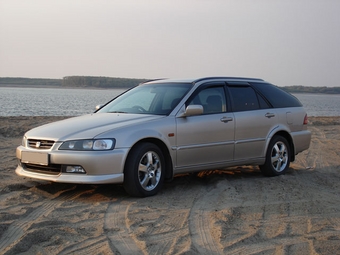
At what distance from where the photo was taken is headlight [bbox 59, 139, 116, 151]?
629cm

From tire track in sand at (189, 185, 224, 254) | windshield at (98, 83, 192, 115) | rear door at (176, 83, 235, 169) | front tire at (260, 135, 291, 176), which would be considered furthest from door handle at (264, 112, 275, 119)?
tire track in sand at (189, 185, 224, 254)

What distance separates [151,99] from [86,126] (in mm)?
1371

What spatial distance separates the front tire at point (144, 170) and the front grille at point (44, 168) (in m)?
0.84

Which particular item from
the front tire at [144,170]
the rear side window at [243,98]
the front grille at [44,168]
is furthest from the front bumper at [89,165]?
the rear side window at [243,98]

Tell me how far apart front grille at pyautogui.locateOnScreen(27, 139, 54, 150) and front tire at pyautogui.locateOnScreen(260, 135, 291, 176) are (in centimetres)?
358

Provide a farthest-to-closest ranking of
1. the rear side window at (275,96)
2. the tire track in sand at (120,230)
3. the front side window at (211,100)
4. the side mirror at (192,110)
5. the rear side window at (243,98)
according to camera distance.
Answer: the rear side window at (275,96) < the rear side window at (243,98) < the front side window at (211,100) < the side mirror at (192,110) < the tire track in sand at (120,230)

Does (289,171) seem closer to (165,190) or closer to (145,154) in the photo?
(165,190)

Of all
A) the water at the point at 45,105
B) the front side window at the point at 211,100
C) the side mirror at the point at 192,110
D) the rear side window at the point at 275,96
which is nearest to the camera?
the side mirror at the point at 192,110

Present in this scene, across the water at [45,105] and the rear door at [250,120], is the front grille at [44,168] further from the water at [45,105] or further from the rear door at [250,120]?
the water at [45,105]

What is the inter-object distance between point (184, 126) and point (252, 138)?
4.94ft

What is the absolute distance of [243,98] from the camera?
8.25 metres

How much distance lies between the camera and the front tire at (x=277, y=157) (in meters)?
8.45

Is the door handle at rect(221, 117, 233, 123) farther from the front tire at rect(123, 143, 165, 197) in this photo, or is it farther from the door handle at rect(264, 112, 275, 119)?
the front tire at rect(123, 143, 165, 197)

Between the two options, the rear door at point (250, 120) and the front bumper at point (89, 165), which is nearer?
the front bumper at point (89, 165)
